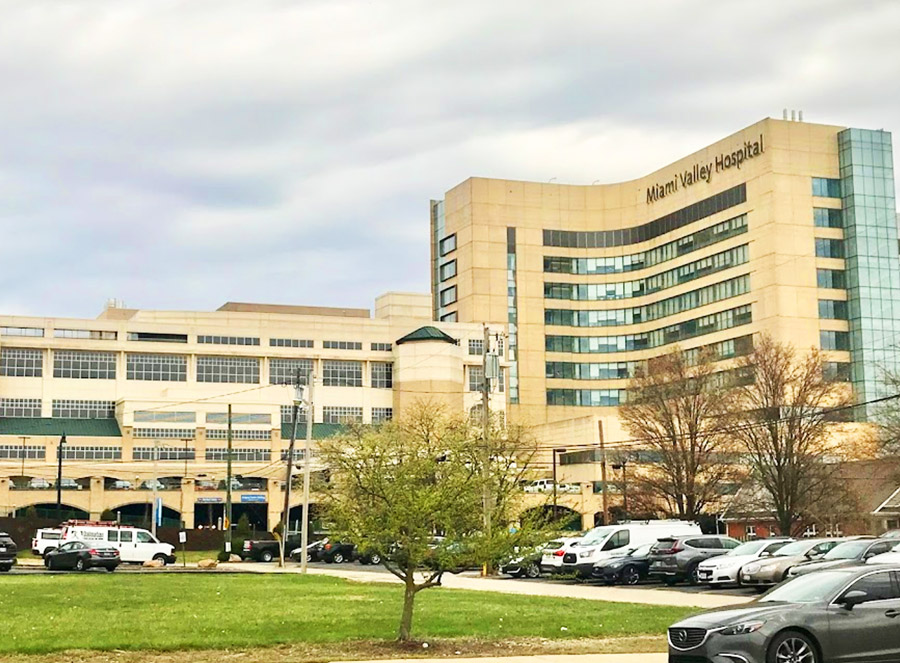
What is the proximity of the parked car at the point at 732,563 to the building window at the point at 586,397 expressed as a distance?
108m

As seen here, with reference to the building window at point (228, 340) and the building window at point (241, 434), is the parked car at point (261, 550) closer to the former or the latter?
the building window at point (241, 434)

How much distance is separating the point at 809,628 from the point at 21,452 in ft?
316

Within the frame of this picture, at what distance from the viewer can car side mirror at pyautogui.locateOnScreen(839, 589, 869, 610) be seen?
50.1 ft

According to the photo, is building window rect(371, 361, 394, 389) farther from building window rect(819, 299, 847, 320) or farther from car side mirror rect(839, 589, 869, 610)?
car side mirror rect(839, 589, 869, 610)

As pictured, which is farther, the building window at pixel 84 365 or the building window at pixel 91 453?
the building window at pixel 84 365

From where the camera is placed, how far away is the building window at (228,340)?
11669 cm

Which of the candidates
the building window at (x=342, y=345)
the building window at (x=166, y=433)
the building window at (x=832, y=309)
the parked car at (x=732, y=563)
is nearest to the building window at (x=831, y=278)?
the building window at (x=832, y=309)

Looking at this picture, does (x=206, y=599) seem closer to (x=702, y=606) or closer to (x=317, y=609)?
(x=317, y=609)

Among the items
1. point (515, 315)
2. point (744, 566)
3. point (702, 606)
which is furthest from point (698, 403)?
point (515, 315)

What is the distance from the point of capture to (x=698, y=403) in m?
70.4

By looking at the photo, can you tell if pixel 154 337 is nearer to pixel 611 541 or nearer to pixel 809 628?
pixel 611 541

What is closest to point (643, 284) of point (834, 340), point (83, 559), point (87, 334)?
point (834, 340)

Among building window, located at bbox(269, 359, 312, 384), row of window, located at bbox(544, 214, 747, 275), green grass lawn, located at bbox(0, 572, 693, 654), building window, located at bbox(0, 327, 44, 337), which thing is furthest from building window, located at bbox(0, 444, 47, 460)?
green grass lawn, located at bbox(0, 572, 693, 654)

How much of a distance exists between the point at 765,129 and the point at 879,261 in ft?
56.5
